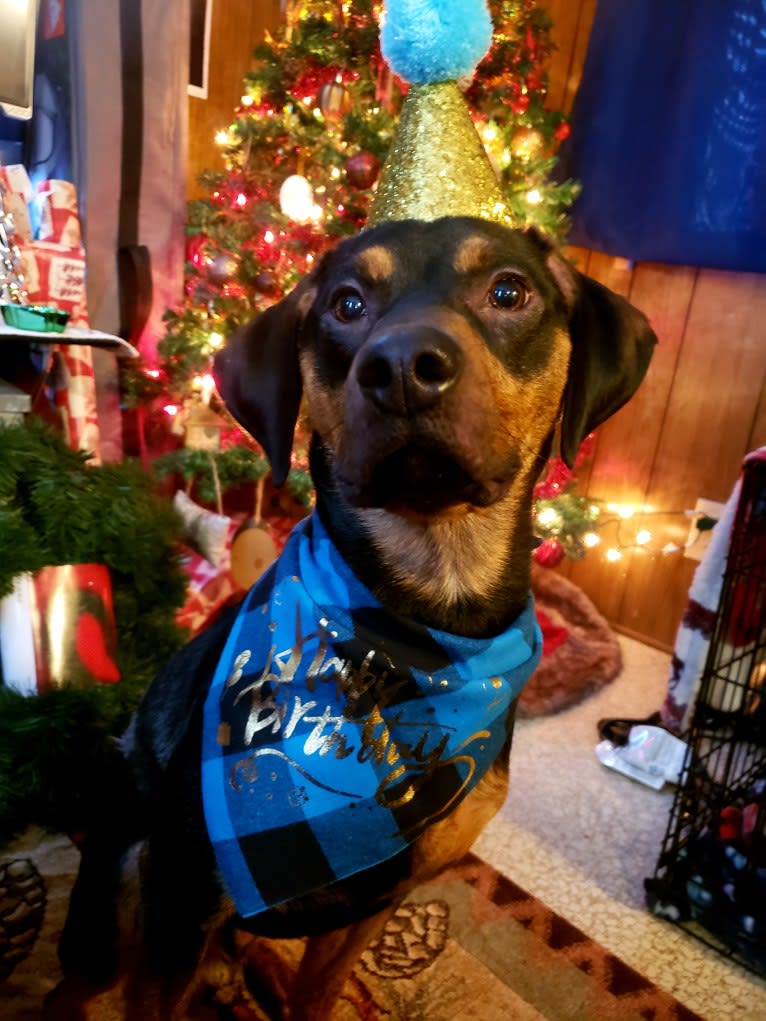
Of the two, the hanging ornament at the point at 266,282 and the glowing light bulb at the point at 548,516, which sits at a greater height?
the hanging ornament at the point at 266,282

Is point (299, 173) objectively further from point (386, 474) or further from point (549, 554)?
point (386, 474)

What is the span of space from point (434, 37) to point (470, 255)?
0.54 meters

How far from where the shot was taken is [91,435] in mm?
2197

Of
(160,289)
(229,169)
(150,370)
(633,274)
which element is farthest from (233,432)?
(633,274)

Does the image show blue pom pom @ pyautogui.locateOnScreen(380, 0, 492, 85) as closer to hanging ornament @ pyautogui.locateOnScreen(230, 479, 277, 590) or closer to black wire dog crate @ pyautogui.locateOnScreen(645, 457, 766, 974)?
black wire dog crate @ pyautogui.locateOnScreen(645, 457, 766, 974)

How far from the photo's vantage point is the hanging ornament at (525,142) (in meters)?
2.63

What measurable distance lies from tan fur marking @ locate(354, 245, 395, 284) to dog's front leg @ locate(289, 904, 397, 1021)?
108 cm

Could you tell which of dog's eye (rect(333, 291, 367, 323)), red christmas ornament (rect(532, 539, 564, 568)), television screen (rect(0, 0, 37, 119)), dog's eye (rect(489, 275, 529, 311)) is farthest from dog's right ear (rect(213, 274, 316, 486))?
red christmas ornament (rect(532, 539, 564, 568))

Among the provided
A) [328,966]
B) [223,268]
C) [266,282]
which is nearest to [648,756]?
[328,966]

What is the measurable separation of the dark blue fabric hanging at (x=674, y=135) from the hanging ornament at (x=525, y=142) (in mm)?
502

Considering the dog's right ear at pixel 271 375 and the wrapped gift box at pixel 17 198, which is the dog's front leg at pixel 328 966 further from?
the wrapped gift box at pixel 17 198

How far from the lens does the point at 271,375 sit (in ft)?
4.19

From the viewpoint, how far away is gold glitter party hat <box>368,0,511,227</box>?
4.56 feet

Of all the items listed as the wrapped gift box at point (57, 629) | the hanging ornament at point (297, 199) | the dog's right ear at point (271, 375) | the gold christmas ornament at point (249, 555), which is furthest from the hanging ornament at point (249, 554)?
the dog's right ear at point (271, 375)
